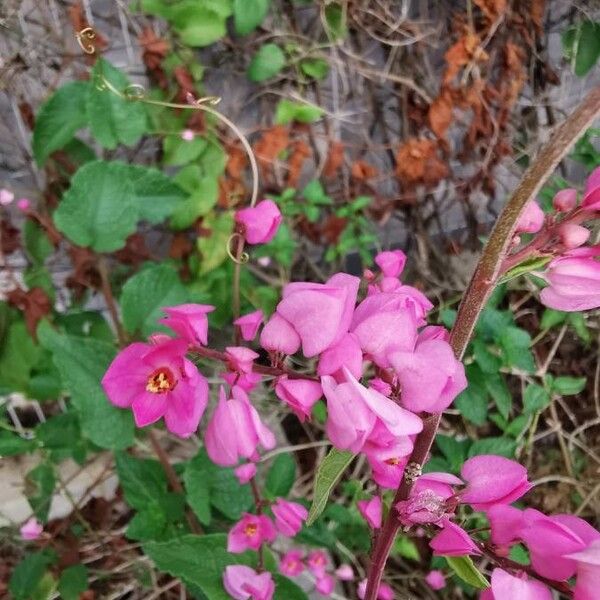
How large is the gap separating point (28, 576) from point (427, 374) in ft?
2.75

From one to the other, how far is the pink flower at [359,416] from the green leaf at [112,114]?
2.55ft

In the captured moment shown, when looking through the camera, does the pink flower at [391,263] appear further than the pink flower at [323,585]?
No

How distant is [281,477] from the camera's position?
93 cm

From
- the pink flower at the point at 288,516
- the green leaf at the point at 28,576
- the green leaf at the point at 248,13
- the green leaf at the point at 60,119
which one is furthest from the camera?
the green leaf at the point at 248,13

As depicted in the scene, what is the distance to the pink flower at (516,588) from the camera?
35 centimetres

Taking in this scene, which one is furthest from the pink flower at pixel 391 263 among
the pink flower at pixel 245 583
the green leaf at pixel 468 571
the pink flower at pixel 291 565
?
the pink flower at pixel 291 565

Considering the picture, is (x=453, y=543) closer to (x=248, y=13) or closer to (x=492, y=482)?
(x=492, y=482)

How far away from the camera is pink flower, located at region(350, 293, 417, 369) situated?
38 cm

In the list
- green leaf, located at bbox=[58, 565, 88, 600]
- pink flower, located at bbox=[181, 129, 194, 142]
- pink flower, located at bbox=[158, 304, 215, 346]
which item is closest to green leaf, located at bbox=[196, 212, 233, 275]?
pink flower, located at bbox=[181, 129, 194, 142]

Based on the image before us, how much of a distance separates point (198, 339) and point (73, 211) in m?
0.52

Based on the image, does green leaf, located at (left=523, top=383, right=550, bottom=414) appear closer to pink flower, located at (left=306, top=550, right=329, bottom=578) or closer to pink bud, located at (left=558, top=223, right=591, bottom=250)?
pink flower, located at (left=306, top=550, right=329, bottom=578)

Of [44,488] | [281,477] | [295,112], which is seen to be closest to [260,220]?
[281,477]

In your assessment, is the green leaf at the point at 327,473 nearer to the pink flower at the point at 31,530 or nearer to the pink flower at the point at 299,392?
the pink flower at the point at 299,392

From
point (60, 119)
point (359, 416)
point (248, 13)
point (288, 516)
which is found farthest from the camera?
point (248, 13)
